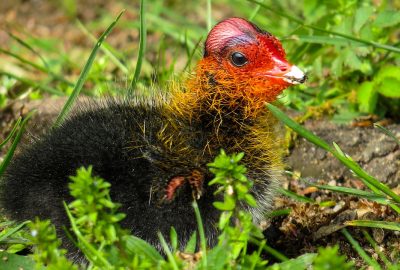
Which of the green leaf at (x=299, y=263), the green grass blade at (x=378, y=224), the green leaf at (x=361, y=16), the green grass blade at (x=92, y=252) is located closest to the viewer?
the green grass blade at (x=92, y=252)

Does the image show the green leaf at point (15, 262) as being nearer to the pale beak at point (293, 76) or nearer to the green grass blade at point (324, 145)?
the green grass blade at point (324, 145)

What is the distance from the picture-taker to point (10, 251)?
3.28 m

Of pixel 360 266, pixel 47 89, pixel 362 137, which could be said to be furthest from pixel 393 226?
pixel 47 89

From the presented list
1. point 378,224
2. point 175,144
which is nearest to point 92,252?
point 175,144

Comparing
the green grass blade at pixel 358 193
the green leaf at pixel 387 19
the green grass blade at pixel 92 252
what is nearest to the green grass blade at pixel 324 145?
the green grass blade at pixel 358 193

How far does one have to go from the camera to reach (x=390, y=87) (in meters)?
4.31

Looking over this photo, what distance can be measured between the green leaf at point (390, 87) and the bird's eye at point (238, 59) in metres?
1.25

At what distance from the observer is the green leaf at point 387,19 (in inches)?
168

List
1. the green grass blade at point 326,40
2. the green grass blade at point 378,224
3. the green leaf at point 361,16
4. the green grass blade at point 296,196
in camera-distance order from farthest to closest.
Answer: the green leaf at point 361,16, the green grass blade at point 326,40, the green grass blade at point 296,196, the green grass blade at point 378,224

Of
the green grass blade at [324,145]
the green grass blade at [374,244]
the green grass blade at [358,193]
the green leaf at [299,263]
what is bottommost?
the green grass blade at [374,244]

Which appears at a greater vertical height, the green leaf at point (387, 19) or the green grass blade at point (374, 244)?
the green leaf at point (387, 19)

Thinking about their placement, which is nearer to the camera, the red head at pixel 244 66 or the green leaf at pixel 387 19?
the red head at pixel 244 66

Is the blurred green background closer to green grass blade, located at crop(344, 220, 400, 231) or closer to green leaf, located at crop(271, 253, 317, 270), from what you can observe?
green grass blade, located at crop(344, 220, 400, 231)

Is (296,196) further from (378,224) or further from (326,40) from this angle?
(326,40)
